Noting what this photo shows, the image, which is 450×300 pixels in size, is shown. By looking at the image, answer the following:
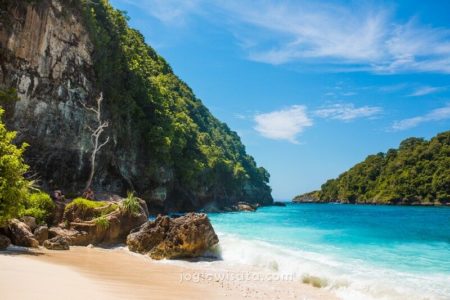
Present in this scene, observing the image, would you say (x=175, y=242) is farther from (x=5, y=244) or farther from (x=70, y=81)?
(x=70, y=81)

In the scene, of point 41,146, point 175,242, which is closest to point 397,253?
point 175,242

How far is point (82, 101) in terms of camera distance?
34094 mm

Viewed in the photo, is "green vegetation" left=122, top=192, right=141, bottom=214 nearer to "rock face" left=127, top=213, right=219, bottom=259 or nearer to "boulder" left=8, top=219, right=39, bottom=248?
"rock face" left=127, top=213, right=219, bottom=259

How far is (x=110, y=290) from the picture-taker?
8.24 metres

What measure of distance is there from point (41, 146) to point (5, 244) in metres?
19.6

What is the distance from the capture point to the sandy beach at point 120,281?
7.48 meters

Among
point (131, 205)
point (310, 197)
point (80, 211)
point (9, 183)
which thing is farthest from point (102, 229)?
point (310, 197)

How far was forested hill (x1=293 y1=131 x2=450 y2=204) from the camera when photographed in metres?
94.5

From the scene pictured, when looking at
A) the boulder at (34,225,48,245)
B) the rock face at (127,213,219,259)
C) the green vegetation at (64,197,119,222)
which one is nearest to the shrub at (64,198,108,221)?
the green vegetation at (64,197,119,222)

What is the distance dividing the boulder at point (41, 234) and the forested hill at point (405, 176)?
9608 centimetres

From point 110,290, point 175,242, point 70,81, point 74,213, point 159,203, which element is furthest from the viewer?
point 159,203

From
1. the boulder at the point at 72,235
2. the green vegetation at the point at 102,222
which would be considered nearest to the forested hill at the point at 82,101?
the boulder at the point at 72,235

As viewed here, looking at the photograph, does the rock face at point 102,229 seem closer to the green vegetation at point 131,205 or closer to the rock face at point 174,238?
the green vegetation at point 131,205

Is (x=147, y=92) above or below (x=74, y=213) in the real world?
above
